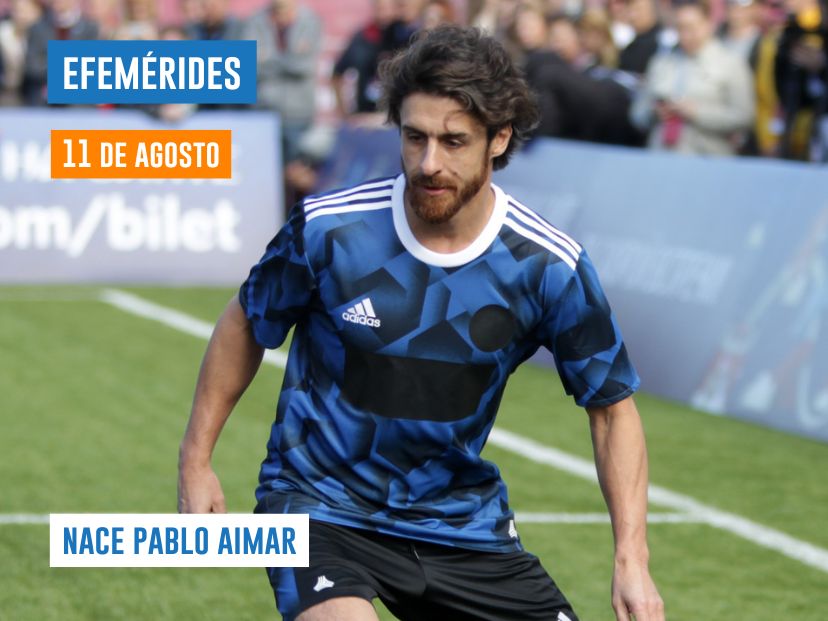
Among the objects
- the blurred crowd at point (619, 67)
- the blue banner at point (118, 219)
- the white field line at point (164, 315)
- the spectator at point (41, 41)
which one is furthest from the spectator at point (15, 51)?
the white field line at point (164, 315)

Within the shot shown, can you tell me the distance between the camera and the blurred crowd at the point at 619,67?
1337 centimetres

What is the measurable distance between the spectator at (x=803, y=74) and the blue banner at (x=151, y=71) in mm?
6811

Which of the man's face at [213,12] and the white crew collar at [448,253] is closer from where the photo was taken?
the white crew collar at [448,253]

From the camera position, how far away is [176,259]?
17672 millimetres

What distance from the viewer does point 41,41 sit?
20.1 meters

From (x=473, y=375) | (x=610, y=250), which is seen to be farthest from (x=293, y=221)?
(x=610, y=250)

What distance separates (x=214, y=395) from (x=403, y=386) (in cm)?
54

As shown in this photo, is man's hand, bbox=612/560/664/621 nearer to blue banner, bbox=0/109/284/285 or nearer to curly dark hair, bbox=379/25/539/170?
curly dark hair, bbox=379/25/539/170

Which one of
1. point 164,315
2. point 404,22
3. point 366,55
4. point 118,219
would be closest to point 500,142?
point 164,315

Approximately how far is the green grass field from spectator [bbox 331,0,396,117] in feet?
15.8

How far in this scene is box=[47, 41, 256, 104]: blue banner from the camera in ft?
21.7

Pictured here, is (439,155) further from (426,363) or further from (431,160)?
(426,363)

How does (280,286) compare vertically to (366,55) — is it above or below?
above

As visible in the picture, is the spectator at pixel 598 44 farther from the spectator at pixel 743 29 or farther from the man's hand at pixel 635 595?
the man's hand at pixel 635 595
